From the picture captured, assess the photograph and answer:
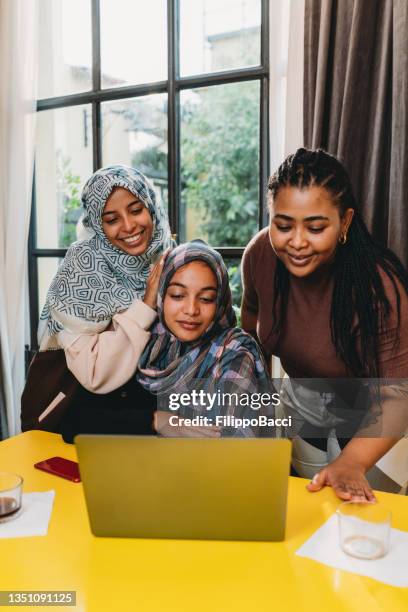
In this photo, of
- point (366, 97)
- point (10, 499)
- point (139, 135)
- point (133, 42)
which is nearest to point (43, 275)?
point (139, 135)

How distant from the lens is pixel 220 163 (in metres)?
2.76

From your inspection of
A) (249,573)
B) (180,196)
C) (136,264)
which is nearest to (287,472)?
(249,573)

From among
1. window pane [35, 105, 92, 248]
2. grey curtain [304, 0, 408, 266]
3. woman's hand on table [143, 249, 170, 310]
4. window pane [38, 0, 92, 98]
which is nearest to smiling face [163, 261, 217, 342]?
woman's hand on table [143, 249, 170, 310]

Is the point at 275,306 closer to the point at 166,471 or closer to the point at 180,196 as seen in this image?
the point at 166,471

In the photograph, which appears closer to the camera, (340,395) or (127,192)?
(340,395)

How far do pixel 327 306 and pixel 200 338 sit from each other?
1.12 feet

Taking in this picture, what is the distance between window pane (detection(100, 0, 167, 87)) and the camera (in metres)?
2.81

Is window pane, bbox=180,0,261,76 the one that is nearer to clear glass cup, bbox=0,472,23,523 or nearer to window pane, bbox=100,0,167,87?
window pane, bbox=100,0,167,87

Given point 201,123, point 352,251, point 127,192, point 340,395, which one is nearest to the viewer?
point 352,251

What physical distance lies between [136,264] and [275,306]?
44cm

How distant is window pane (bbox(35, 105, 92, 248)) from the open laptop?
243 centimetres

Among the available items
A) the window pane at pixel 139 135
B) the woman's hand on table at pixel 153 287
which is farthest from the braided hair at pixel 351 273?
the window pane at pixel 139 135

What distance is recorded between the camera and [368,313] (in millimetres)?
1410

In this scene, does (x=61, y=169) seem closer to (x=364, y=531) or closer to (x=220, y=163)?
(x=220, y=163)
